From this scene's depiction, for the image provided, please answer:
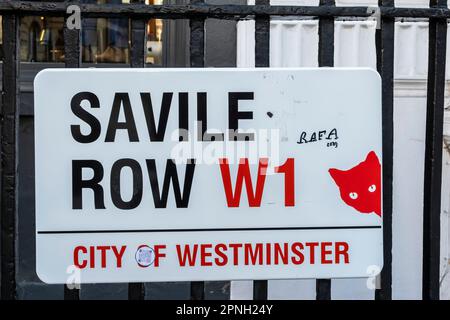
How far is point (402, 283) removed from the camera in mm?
3760

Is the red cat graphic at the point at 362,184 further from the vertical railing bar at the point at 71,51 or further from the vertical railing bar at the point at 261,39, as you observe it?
the vertical railing bar at the point at 71,51

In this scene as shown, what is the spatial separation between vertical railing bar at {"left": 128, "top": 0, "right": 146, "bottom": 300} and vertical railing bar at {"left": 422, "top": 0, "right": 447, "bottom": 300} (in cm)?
101

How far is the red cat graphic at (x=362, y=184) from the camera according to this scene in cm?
186

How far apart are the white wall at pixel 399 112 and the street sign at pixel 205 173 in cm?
179

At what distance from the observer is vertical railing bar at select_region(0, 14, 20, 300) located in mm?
1874

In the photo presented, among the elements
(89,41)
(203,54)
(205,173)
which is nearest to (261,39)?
(203,54)

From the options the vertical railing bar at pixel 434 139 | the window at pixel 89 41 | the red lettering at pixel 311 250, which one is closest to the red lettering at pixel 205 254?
the red lettering at pixel 311 250

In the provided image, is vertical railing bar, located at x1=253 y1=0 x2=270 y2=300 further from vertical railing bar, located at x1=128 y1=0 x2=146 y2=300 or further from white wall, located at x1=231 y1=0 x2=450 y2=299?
white wall, located at x1=231 y1=0 x2=450 y2=299

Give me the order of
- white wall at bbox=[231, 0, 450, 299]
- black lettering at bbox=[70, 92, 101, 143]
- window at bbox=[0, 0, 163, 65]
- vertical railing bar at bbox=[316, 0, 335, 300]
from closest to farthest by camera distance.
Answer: black lettering at bbox=[70, 92, 101, 143], vertical railing bar at bbox=[316, 0, 335, 300], white wall at bbox=[231, 0, 450, 299], window at bbox=[0, 0, 163, 65]

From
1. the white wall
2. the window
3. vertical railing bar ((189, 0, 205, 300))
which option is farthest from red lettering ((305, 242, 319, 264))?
the window

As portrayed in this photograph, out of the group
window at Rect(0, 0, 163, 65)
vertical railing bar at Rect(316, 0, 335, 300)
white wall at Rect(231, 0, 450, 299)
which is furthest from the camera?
window at Rect(0, 0, 163, 65)

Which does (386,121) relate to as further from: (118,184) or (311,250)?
(118,184)

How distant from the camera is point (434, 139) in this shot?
200cm

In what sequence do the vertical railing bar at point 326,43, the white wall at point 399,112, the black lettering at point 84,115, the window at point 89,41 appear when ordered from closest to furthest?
1. the black lettering at point 84,115
2. the vertical railing bar at point 326,43
3. the white wall at point 399,112
4. the window at point 89,41
